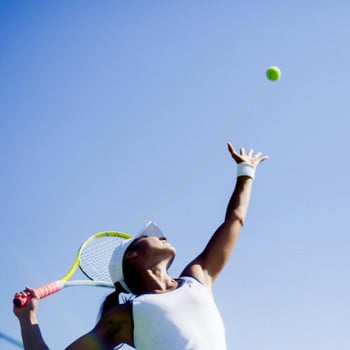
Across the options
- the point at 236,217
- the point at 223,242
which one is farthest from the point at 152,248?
the point at 236,217

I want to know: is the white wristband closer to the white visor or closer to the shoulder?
the white visor

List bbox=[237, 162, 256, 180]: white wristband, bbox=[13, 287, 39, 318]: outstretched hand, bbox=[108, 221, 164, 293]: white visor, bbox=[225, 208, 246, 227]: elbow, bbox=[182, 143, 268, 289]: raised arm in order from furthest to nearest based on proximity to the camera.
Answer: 1. bbox=[237, 162, 256, 180]: white wristband
2. bbox=[225, 208, 246, 227]: elbow
3. bbox=[108, 221, 164, 293]: white visor
4. bbox=[182, 143, 268, 289]: raised arm
5. bbox=[13, 287, 39, 318]: outstretched hand

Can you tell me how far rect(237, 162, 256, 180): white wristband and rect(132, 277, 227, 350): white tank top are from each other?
1726 mm

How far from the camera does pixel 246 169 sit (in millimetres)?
6629

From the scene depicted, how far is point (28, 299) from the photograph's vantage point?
5.75m

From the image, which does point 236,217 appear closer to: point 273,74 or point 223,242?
point 223,242

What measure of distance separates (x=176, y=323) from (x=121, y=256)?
48.6 inches

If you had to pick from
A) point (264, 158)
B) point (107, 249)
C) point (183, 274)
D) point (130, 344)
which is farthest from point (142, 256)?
point (107, 249)

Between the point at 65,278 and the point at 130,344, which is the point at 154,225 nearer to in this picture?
the point at 130,344

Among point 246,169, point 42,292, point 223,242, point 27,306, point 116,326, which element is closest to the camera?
point 116,326

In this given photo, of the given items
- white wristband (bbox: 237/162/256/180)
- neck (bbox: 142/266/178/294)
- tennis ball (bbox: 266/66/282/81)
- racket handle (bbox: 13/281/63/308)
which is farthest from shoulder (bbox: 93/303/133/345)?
tennis ball (bbox: 266/66/282/81)

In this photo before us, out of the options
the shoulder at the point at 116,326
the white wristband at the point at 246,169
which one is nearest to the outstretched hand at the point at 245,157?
the white wristband at the point at 246,169

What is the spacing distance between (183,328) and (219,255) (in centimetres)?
105

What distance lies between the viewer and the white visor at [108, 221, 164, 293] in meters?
6.00
